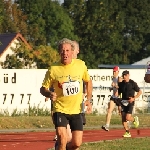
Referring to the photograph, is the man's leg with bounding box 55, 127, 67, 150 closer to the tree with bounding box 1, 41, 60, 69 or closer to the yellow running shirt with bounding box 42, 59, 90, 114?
the yellow running shirt with bounding box 42, 59, 90, 114

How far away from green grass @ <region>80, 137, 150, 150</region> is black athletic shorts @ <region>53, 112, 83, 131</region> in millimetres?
4244

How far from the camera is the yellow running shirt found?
42.6 ft

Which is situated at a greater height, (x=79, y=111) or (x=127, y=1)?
(x=127, y=1)

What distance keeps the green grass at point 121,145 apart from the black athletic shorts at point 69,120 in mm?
4244

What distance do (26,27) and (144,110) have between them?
44764 mm

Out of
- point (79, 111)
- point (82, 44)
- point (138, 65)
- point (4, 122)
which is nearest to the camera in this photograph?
point (79, 111)

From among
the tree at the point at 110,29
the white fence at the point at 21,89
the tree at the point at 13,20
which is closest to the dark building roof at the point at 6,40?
the white fence at the point at 21,89

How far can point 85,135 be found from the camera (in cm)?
2333

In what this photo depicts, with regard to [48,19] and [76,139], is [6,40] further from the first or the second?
[76,139]

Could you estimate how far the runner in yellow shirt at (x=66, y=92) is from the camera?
42.5 feet

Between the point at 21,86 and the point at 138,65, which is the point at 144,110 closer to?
the point at 21,86

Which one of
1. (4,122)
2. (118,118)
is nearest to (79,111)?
(4,122)

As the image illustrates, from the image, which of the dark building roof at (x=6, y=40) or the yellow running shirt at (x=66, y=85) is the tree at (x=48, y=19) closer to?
the dark building roof at (x=6, y=40)

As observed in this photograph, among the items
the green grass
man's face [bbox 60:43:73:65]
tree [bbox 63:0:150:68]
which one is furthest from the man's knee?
tree [bbox 63:0:150:68]
